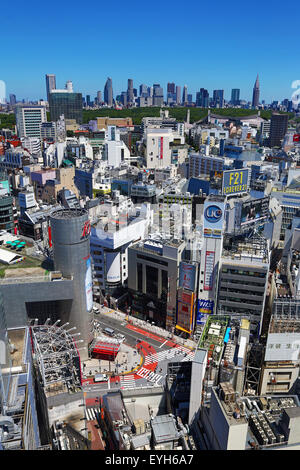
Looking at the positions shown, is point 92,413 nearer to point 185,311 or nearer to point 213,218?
point 185,311

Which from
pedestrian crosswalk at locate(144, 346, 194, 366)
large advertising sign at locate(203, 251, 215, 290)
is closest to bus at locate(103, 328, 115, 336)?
pedestrian crosswalk at locate(144, 346, 194, 366)

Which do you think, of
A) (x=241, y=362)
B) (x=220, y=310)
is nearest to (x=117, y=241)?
(x=220, y=310)

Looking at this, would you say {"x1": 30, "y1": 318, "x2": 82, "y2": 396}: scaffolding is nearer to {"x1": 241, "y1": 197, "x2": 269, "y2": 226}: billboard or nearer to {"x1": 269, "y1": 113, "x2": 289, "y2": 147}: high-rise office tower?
{"x1": 241, "y1": 197, "x2": 269, "y2": 226}: billboard

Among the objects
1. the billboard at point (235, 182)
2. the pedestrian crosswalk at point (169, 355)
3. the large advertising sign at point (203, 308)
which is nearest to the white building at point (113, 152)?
the billboard at point (235, 182)

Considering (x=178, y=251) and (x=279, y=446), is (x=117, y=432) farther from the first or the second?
(x=178, y=251)

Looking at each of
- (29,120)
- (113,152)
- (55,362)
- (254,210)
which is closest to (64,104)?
(29,120)
